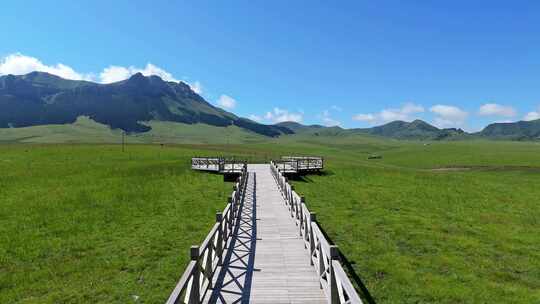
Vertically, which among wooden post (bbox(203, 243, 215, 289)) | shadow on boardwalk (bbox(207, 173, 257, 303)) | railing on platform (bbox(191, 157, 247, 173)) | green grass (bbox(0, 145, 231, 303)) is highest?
railing on platform (bbox(191, 157, 247, 173))

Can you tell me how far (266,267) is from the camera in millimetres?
11320

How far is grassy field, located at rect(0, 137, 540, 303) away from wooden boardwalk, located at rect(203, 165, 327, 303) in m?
2.63

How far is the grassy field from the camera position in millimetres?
11984

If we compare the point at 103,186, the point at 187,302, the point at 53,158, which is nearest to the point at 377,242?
the point at 187,302

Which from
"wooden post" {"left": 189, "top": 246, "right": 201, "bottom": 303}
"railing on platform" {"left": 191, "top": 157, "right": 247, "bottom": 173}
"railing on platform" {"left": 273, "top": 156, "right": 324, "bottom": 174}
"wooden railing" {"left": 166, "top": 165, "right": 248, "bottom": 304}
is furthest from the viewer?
"railing on platform" {"left": 273, "top": 156, "right": 324, "bottom": 174}

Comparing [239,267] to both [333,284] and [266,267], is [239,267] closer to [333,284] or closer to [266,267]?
[266,267]

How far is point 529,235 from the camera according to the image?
19.1 m

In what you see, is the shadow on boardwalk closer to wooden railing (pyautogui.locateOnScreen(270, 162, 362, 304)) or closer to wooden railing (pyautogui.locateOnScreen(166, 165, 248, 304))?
wooden railing (pyautogui.locateOnScreen(166, 165, 248, 304))

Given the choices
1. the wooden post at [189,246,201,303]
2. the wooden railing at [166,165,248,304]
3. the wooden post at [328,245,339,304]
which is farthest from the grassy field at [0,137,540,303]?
the wooden post at [328,245,339,304]

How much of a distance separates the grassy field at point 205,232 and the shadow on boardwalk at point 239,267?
8.01 ft

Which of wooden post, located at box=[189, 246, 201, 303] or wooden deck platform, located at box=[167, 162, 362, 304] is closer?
wooden post, located at box=[189, 246, 201, 303]

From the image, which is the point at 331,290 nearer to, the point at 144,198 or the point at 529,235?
the point at 529,235

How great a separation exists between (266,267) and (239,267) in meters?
0.94

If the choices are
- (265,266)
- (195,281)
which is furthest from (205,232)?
(195,281)
